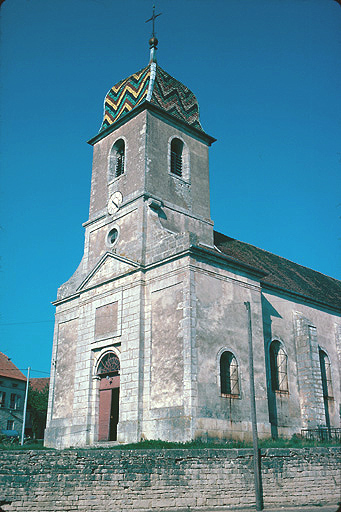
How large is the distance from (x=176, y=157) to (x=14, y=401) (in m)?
35.6

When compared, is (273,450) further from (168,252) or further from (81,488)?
(168,252)

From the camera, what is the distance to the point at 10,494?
46.8 ft

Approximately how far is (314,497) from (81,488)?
A: 7257 millimetres

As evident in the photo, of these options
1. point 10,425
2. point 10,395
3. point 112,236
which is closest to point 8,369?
point 10,395

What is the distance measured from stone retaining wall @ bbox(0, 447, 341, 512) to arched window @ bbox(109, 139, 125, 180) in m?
15.3

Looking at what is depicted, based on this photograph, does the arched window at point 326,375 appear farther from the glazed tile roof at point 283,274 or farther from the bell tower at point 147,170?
the bell tower at point 147,170

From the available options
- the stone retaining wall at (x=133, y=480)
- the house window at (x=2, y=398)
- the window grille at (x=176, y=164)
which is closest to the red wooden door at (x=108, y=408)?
the stone retaining wall at (x=133, y=480)

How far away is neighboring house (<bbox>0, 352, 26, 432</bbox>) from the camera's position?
48781 mm

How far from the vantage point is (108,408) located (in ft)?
70.3

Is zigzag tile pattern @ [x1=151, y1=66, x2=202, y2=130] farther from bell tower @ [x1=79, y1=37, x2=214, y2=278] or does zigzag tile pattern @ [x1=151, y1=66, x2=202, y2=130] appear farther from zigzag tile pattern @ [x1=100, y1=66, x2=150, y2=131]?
zigzag tile pattern @ [x1=100, y1=66, x2=150, y2=131]

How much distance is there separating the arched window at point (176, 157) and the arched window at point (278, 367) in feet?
32.6

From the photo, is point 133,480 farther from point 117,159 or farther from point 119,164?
point 117,159

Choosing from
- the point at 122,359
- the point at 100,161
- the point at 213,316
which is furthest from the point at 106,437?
the point at 100,161

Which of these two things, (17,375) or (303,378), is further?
(17,375)
